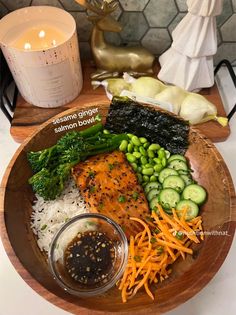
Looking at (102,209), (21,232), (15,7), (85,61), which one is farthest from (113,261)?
(15,7)

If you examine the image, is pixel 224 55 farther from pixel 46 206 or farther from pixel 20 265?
pixel 20 265

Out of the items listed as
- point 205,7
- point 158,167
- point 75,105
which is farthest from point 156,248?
point 205,7

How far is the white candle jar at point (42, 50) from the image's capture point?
1.08 metres

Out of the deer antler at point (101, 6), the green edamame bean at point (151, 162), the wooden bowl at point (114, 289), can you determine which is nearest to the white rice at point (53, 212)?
the wooden bowl at point (114, 289)

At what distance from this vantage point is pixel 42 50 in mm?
1047

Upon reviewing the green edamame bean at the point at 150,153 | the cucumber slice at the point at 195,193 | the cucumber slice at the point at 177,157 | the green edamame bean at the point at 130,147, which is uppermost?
the green edamame bean at the point at 130,147

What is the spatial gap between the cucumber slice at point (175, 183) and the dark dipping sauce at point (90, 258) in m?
0.25

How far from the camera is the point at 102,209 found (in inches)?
38.0

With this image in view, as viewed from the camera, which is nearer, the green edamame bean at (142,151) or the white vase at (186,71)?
the green edamame bean at (142,151)

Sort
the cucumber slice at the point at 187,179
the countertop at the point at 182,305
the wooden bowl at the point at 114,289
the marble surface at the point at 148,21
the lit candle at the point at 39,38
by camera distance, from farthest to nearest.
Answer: the marble surface at the point at 148,21
the lit candle at the point at 39,38
the cucumber slice at the point at 187,179
the countertop at the point at 182,305
the wooden bowl at the point at 114,289

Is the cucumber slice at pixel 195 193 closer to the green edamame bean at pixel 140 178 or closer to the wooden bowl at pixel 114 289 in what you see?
the wooden bowl at pixel 114 289

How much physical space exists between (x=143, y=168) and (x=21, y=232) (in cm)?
41

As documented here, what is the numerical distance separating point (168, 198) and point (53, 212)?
34cm

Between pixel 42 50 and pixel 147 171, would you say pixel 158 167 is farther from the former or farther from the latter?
pixel 42 50
